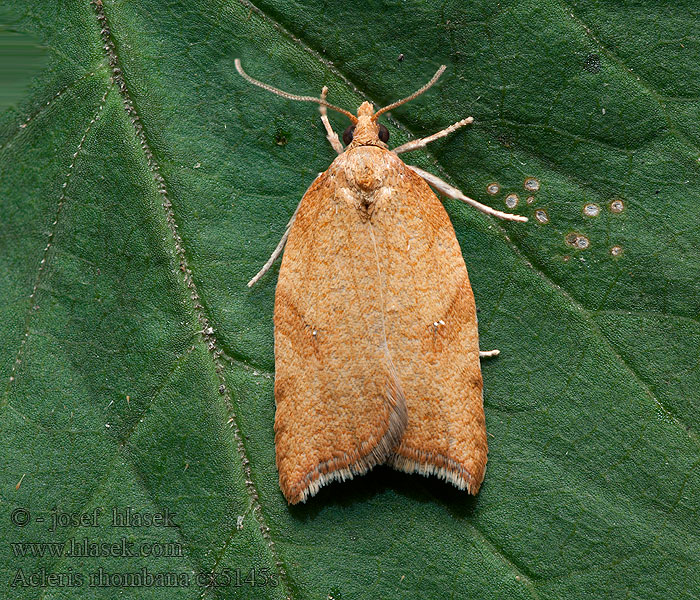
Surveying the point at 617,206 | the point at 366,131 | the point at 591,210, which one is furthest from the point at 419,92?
the point at 617,206

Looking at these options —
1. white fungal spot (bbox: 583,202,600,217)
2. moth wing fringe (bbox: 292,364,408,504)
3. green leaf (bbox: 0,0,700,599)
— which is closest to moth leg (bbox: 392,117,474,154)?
green leaf (bbox: 0,0,700,599)

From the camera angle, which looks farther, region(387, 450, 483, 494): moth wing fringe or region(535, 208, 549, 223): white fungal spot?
region(535, 208, 549, 223): white fungal spot

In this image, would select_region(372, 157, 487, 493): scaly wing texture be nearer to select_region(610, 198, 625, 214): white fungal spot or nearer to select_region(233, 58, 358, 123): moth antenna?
select_region(233, 58, 358, 123): moth antenna

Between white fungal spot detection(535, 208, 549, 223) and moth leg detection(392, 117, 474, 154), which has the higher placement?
moth leg detection(392, 117, 474, 154)

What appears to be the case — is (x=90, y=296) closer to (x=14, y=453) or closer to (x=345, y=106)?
(x=14, y=453)

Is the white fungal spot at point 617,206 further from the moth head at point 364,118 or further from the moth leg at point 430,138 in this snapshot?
the moth head at point 364,118

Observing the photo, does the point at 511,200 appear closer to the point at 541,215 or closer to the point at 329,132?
the point at 541,215

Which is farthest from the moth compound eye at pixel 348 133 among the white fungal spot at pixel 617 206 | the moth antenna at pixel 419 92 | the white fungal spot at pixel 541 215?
the white fungal spot at pixel 617 206
